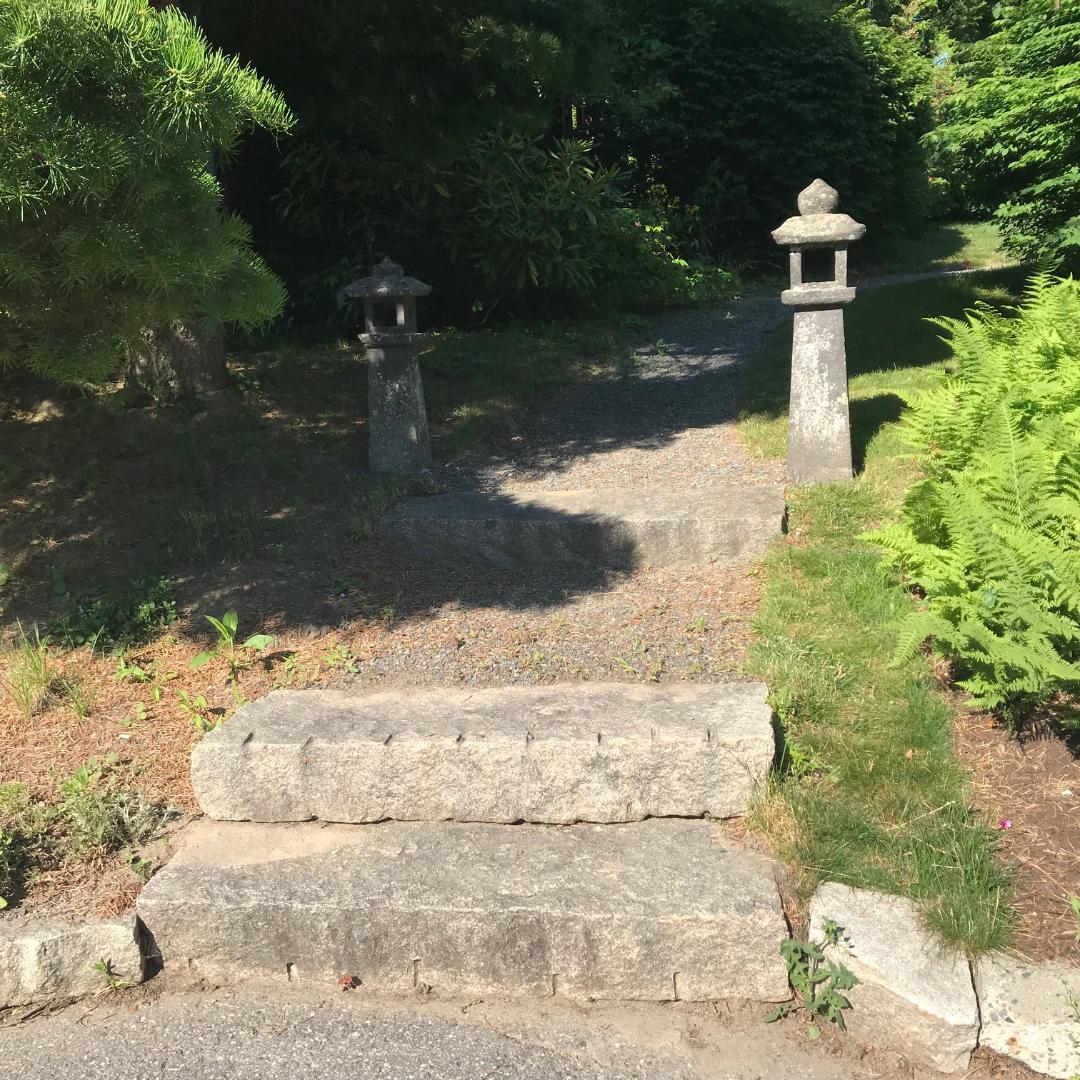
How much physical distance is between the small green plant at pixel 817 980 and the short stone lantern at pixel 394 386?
4.16m

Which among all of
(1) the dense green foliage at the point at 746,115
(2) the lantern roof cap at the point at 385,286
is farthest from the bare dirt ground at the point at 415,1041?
(1) the dense green foliage at the point at 746,115

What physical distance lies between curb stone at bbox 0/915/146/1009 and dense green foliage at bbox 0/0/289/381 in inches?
81.1

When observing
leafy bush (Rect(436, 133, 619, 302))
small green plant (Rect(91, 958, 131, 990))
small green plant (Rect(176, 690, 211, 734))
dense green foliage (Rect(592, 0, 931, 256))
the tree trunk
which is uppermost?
dense green foliage (Rect(592, 0, 931, 256))

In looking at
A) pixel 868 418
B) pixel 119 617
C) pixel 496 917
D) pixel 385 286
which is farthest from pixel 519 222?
pixel 496 917

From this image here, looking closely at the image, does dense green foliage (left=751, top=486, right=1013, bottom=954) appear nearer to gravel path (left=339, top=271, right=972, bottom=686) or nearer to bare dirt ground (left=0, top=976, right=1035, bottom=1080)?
gravel path (left=339, top=271, right=972, bottom=686)

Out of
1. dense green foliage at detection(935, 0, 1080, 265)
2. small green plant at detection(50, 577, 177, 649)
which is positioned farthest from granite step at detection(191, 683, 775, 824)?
dense green foliage at detection(935, 0, 1080, 265)

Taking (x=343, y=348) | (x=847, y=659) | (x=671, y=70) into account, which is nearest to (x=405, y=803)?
Result: (x=847, y=659)

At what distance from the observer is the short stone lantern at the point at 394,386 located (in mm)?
6227

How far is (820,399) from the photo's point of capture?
5727mm

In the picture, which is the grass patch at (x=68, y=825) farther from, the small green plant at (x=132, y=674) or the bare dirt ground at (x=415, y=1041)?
the small green plant at (x=132, y=674)

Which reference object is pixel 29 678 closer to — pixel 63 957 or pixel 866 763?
pixel 63 957

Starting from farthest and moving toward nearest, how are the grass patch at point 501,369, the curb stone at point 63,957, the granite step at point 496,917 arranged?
the grass patch at point 501,369 → the curb stone at point 63,957 → the granite step at point 496,917

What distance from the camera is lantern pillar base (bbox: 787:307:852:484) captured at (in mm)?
5672

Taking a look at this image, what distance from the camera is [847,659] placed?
13.0ft
